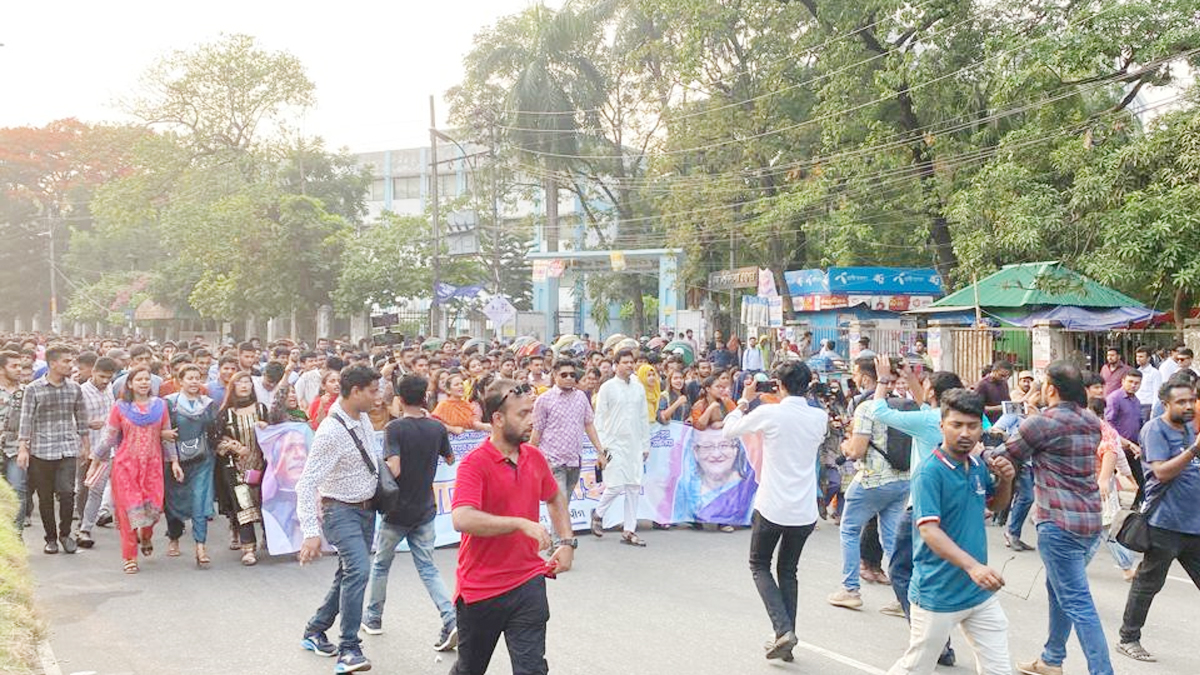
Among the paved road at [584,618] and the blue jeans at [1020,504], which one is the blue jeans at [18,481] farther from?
the blue jeans at [1020,504]

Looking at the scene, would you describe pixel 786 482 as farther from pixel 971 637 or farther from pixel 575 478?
pixel 575 478

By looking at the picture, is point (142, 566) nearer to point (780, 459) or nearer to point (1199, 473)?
point (780, 459)

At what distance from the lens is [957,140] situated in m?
25.0

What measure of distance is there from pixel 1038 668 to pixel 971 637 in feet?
5.45

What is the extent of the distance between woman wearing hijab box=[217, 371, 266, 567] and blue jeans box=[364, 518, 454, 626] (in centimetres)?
289

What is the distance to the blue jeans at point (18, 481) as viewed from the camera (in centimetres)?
938

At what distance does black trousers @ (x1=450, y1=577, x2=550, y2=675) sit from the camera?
4398mm

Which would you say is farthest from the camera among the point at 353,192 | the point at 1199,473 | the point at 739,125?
the point at 353,192

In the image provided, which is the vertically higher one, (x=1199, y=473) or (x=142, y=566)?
(x=1199, y=473)

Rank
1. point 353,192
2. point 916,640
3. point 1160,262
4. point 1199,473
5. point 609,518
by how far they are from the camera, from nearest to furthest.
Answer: point 916,640 < point 1199,473 < point 609,518 < point 1160,262 < point 353,192

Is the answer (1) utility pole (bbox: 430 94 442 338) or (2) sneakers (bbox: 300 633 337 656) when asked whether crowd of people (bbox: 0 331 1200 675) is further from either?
(1) utility pole (bbox: 430 94 442 338)

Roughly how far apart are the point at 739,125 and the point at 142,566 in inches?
943

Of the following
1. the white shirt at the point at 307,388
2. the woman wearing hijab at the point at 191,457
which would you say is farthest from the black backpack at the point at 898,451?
the white shirt at the point at 307,388

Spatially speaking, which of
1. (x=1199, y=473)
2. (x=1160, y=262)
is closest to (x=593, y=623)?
(x=1199, y=473)
